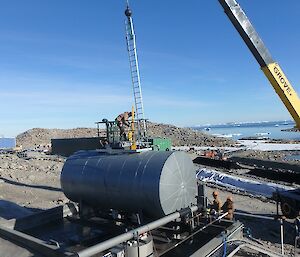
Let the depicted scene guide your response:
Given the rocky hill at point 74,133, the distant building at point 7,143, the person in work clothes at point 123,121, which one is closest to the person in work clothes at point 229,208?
the person in work clothes at point 123,121

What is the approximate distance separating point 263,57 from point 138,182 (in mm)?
9462

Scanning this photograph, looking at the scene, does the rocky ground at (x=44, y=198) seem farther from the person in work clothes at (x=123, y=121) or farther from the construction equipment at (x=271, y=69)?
the person in work clothes at (x=123, y=121)

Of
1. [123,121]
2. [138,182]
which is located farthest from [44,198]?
[138,182]

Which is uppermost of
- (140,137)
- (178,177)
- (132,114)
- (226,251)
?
(132,114)

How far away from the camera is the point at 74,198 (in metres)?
12.2

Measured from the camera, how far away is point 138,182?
963cm

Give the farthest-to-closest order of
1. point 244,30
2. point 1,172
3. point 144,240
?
point 1,172
point 244,30
point 144,240

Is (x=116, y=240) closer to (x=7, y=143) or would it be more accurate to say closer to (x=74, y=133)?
(x=7, y=143)

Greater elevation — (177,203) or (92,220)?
(177,203)

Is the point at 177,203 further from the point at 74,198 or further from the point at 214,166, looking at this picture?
the point at 214,166

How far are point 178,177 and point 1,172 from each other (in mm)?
23100

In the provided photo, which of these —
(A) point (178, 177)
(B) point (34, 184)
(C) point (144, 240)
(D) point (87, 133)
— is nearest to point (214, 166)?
(B) point (34, 184)

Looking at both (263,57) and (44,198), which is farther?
(44,198)

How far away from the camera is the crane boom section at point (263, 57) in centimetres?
1516
